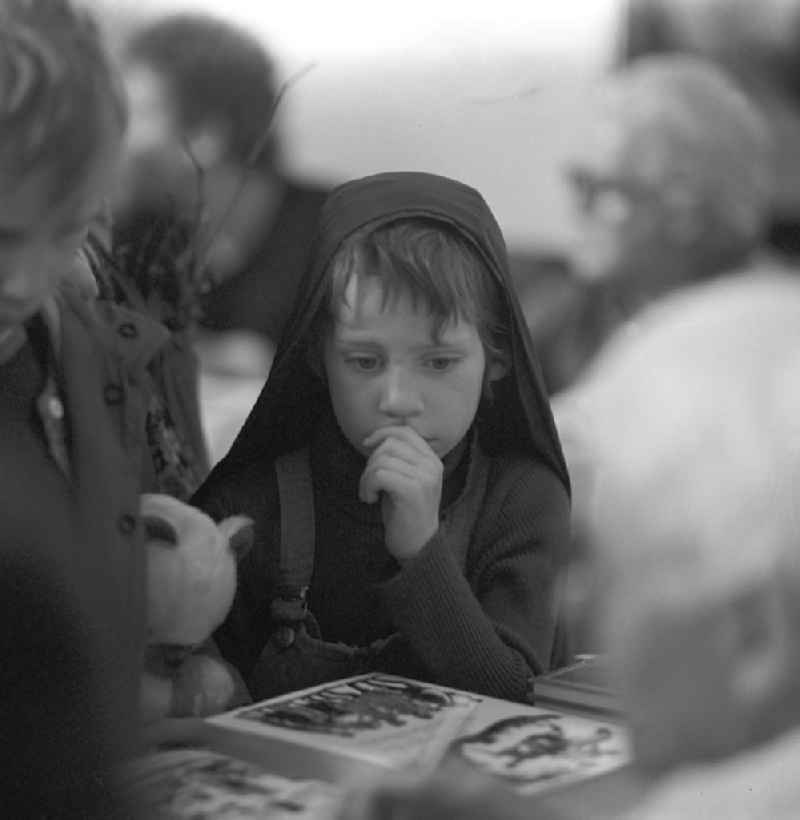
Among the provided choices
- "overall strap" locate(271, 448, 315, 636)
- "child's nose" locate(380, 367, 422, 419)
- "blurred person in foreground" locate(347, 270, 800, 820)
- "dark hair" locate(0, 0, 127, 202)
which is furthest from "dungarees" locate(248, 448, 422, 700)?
"dark hair" locate(0, 0, 127, 202)

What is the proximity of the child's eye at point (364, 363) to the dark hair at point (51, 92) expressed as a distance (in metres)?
0.24

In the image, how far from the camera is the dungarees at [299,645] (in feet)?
3.13

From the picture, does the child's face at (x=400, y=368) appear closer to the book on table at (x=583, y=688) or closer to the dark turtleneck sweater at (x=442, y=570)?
the dark turtleneck sweater at (x=442, y=570)

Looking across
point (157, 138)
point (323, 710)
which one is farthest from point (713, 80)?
point (323, 710)

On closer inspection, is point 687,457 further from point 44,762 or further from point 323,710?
point 44,762

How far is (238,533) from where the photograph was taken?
3.00 ft

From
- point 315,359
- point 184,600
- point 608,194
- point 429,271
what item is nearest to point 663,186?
point 608,194

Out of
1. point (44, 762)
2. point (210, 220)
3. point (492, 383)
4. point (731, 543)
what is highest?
point (210, 220)

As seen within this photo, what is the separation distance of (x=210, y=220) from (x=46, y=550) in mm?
289

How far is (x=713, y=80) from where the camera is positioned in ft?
Answer: 2.45

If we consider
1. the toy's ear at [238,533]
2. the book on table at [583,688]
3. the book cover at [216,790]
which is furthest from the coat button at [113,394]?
the book on table at [583,688]

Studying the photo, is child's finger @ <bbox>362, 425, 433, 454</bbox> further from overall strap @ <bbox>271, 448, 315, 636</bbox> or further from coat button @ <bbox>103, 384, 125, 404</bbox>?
coat button @ <bbox>103, 384, 125, 404</bbox>

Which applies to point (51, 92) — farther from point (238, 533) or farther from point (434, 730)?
point (434, 730)

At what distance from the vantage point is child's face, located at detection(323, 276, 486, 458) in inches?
34.9
